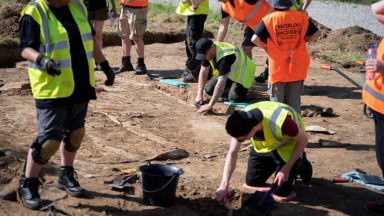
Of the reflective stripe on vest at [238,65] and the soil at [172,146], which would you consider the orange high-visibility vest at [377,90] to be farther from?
the reflective stripe on vest at [238,65]

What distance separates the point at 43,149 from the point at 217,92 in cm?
370

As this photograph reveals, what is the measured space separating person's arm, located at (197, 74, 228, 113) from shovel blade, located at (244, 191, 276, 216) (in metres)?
3.17

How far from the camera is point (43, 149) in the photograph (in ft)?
16.7

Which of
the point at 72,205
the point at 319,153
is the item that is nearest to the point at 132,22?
the point at 319,153

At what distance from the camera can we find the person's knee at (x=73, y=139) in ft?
17.7

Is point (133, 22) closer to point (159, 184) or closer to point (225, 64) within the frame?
point (225, 64)

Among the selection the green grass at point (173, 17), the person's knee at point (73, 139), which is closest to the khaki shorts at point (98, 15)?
the green grass at point (173, 17)

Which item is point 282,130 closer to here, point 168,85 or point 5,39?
point 168,85

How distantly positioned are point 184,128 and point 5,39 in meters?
5.77

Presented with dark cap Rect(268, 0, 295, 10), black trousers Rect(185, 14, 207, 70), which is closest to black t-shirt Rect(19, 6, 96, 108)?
dark cap Rect(268, 0, 295, 10)

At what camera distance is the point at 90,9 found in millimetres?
10195

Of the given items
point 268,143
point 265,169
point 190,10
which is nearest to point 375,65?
point 268,143

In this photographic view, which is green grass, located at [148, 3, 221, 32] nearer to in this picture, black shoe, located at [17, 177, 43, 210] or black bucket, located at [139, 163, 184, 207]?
black bucket, located at [139, 163, 184, 207]

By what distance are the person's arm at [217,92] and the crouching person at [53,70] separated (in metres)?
3.28
